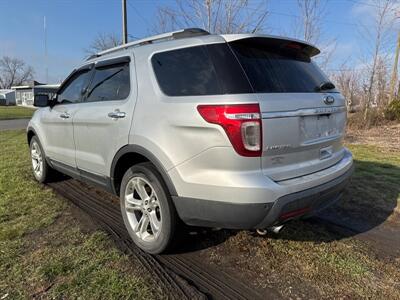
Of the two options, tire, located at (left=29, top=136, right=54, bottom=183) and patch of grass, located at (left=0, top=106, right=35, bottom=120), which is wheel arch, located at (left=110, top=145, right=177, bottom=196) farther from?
patch of grass, located at (left=0, top=106, right=35, bottom=120)

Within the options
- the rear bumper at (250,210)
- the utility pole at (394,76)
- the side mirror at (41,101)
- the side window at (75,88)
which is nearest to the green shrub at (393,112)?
the utility pole at (394,76)

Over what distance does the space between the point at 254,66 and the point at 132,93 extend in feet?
3.91

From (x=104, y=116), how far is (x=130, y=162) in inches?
22.4

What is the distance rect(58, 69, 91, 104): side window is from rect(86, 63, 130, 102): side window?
0.77ft

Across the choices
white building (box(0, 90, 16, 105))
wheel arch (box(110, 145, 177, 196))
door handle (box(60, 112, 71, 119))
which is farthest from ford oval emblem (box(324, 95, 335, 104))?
white building (box(0, 90, 16, 105))

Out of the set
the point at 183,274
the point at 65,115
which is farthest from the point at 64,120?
the point at 183,274

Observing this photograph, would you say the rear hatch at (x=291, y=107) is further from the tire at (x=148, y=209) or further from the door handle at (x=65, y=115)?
the door handle at (x=65, y=115)

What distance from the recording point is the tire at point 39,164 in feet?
17.0

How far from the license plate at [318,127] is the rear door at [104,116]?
5.05 feet

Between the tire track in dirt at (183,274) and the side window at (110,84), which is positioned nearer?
the tire track in dirt at (183,274)

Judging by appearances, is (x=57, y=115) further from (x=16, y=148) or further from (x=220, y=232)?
(x=16, y=148)

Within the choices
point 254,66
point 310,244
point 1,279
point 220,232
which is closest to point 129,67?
point 254,66

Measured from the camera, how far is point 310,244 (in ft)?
10.7

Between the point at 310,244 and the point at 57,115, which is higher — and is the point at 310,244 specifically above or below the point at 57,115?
below
